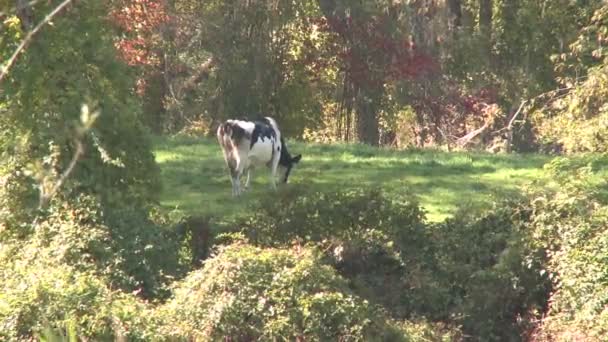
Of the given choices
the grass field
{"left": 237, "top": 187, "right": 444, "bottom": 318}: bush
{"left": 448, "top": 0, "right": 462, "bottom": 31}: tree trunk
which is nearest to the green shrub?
{"left": 237, "top": 187, "right": 444, "bottom": 318}: bush

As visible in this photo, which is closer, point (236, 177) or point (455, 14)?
point (236, 177)

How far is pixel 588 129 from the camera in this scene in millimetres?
15484

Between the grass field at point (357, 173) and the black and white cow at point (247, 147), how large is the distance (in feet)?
1.14

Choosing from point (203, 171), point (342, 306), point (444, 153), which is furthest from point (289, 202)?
point (444, 153)

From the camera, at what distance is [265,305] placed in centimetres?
1069

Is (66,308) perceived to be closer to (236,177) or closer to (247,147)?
(236,177)

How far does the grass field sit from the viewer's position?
54.1ft

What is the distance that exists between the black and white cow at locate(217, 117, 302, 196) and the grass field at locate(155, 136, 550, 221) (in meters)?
0.35

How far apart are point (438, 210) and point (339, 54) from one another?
12284 millimetres

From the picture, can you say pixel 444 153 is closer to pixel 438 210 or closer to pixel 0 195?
pixel 438 210

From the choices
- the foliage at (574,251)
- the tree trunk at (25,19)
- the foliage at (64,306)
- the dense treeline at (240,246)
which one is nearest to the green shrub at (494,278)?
the dense treeline at (240,246)

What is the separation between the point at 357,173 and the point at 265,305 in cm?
857

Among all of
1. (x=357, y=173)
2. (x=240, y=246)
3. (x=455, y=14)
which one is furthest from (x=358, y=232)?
(x=455, y=14)

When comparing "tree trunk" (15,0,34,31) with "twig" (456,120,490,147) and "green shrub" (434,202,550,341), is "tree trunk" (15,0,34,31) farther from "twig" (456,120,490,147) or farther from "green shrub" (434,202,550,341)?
"twig" (456,120,490,147)
